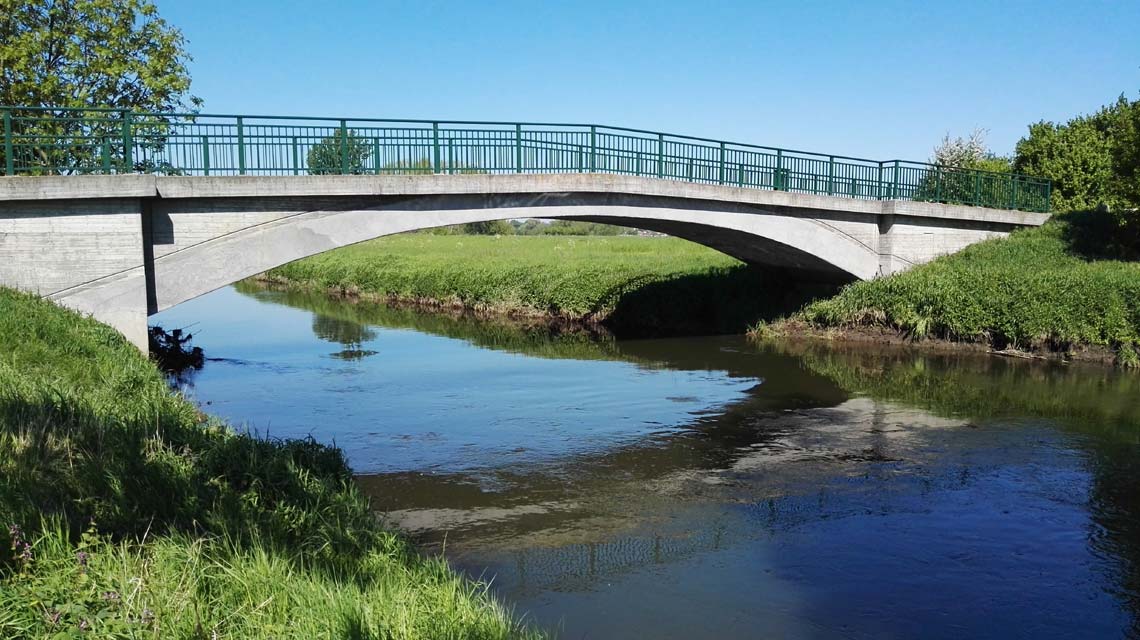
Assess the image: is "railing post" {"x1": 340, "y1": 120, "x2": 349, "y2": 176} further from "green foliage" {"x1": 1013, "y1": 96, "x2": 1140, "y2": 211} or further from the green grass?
"green foliage" {"x1": 1013, "y1": 96, "x2": 1140, "y2": 211}

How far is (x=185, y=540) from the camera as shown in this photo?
585 centimetres

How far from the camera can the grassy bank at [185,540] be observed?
4906 millimetres

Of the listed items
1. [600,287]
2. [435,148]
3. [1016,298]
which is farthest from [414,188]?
[1016,298]

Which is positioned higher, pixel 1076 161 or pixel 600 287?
pixel 1076 161

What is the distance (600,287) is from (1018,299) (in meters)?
11.6

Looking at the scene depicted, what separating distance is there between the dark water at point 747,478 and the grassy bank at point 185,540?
153cm

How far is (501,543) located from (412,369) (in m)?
10.6

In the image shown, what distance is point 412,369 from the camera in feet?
62.0

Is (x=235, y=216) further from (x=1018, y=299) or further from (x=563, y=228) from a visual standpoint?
(x=563, y=228)

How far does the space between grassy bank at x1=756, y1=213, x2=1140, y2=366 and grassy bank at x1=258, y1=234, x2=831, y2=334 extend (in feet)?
6.74

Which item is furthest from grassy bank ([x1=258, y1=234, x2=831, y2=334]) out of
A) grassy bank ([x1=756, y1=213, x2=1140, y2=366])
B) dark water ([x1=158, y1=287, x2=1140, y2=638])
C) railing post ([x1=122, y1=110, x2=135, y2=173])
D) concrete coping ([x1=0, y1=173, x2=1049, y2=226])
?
railing post ([x1=122, y1=110, x2=135, y2=173])

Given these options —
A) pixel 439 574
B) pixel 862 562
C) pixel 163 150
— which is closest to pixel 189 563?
pixel 439 574

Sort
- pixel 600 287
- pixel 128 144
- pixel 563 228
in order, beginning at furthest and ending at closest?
pixel 563 228 < pixel 600 287 < pixel 128 144

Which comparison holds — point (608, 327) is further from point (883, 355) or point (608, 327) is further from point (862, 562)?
point (862, 562)
